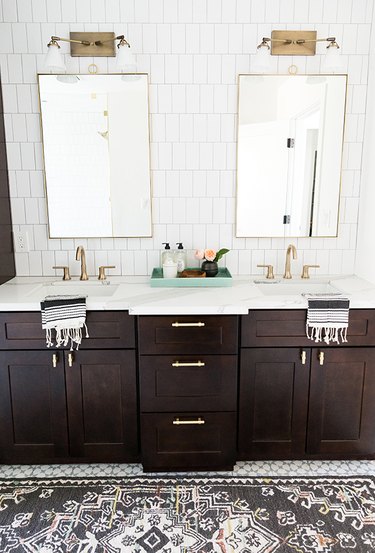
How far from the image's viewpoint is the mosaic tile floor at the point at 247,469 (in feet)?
6.93

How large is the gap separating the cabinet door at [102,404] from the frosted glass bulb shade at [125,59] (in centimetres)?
153

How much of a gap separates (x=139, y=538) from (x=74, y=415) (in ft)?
2.16

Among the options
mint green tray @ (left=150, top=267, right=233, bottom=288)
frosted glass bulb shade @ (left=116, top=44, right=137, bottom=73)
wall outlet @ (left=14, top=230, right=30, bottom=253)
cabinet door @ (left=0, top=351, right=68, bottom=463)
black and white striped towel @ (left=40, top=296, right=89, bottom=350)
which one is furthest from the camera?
wall outlet @ (left=14, top=230, right=30, bottom=253)

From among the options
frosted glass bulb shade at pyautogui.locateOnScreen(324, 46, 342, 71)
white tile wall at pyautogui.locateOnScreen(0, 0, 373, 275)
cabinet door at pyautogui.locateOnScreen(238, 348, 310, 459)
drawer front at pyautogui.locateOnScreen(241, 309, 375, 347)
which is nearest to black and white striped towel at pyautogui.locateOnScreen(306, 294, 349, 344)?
drawer front at pyautogui.locateOnScreen(241, 309, 375, 347)

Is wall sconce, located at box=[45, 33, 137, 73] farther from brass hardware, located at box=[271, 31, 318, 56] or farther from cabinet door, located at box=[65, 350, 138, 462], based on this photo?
cabinet door, located at box=[65, 350, 138, 462]

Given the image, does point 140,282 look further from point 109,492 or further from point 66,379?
point 109,492

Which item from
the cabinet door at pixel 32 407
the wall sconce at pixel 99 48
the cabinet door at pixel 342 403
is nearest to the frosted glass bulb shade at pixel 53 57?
the wall sconce at pixel 99 48

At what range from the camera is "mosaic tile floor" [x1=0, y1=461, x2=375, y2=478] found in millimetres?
2113

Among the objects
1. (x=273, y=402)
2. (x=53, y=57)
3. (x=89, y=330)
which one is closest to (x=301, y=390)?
(x=273, y=402)

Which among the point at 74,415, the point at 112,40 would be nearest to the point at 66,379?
the point at 74,415

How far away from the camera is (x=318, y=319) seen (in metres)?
1.96

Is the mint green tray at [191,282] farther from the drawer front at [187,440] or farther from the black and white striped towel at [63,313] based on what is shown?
the drawer front at [187,440]

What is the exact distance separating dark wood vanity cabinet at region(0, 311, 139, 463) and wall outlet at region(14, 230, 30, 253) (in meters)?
0.66

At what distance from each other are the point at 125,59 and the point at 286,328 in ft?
5.43
